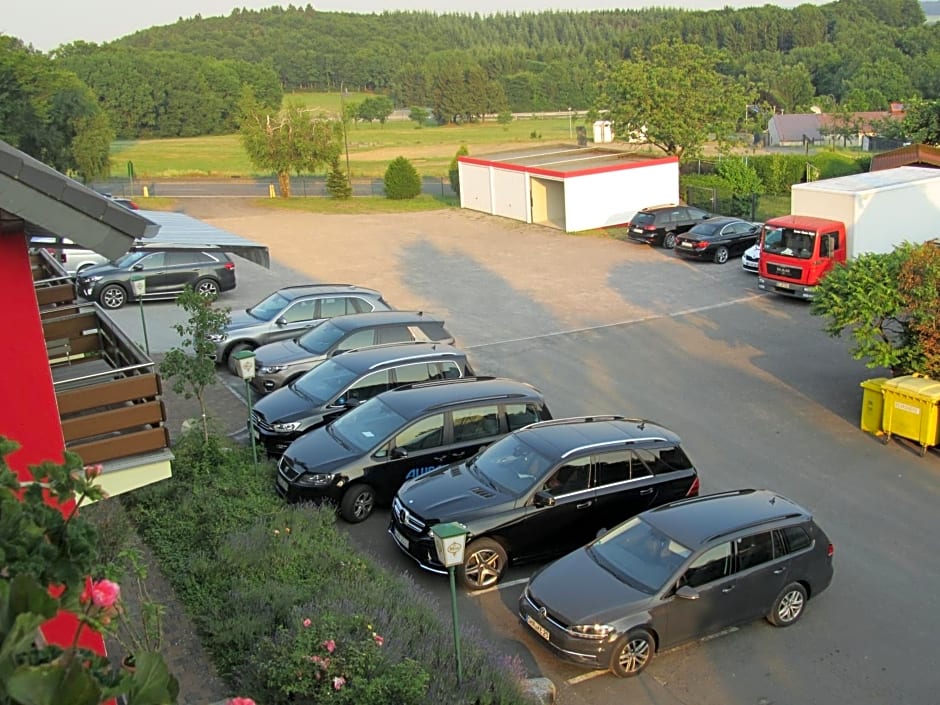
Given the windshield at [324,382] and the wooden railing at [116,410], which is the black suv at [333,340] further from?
the wooden railing at [116,410]

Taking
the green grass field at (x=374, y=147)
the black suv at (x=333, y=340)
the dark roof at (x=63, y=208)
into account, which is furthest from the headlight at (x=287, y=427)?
the green grass field at (x=374, y=147)

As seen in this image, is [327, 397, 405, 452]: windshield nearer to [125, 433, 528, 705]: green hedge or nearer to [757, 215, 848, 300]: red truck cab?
[125, 433, 528, 705]: green hedge

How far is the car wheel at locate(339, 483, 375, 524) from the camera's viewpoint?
12.0 metres

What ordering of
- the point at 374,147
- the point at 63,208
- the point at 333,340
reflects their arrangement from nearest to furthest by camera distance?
the point at 63,208
the point at 333,340
the point at 374,147

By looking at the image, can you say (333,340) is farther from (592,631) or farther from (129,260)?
(129,260)

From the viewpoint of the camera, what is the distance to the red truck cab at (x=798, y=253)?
22.8m

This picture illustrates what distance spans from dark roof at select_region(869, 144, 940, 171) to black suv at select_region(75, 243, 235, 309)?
2109cm

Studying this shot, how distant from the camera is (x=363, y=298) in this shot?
63.2ft

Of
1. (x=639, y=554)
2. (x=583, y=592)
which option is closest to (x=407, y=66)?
(x=639, y=554)

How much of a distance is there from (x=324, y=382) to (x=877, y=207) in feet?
51.1

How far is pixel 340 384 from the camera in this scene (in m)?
14.3

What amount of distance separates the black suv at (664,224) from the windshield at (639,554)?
2093 cm

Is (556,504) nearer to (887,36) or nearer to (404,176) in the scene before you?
(404,176)

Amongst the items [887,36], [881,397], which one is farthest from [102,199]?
[887,36]
